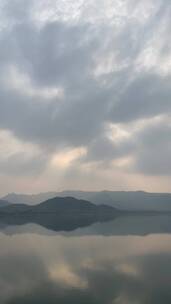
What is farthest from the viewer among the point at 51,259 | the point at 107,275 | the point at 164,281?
the point at 51,259

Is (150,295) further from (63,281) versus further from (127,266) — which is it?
(127,266)

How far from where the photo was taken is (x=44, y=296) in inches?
1208

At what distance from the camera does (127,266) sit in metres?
46.3

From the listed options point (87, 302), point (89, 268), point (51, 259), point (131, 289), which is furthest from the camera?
point (51, 259)

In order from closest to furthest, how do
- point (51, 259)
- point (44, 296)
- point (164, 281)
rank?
point (44, 296) < point (164, 281) < point (51, 259)

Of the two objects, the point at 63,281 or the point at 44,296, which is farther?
the point at 63,281

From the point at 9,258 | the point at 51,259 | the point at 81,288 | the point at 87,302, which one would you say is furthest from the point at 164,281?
the point at 9,258

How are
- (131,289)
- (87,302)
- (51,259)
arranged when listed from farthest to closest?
(51,259) < (131,289) < (87,302)

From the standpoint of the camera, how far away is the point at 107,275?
3997 cm

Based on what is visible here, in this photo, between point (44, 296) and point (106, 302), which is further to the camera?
point (44, 296)

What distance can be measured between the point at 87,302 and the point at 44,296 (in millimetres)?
3976

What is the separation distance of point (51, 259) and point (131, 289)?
22.1 m

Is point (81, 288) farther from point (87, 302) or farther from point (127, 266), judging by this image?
point (127, 266)

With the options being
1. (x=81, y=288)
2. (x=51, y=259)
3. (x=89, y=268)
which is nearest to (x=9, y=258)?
(x=51, y=259)
